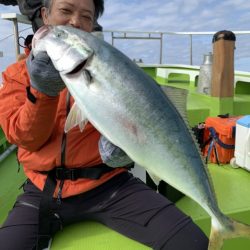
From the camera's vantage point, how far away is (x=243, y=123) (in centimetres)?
313

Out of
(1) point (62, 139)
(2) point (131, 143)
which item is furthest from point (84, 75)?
(1) point (62, 139)

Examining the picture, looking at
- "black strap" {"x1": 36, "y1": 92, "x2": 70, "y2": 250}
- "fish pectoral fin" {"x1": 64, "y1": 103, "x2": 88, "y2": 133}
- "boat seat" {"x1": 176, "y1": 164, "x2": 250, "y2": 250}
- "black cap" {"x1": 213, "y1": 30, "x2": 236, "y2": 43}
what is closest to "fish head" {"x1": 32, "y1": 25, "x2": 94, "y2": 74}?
"fish pectoral fin" {"x1": 64, "y1": 103, "x2": 88, "y2": 133}

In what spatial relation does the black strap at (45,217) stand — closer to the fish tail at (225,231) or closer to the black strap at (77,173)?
the black strap at (77,173)

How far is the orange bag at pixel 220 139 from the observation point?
3381 mm

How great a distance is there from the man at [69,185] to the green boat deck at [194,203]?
0.07 metres

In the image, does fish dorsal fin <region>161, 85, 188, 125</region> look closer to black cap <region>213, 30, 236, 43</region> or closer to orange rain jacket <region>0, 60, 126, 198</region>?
orange rain jacket <region>0, 60, 126, 198</region>

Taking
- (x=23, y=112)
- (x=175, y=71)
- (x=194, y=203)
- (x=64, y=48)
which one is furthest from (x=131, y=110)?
(x=175, y=71)

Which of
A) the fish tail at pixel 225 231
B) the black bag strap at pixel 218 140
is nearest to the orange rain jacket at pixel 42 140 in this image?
the fish tail at pixel 225 231

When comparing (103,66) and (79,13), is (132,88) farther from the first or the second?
(79,13)

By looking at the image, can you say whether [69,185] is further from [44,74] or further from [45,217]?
[44,74]

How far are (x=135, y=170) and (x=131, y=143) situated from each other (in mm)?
2002

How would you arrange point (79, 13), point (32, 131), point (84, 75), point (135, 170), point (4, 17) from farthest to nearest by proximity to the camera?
1. point (4, 17)
2. point (135, 170)
3. point (79, 13)
4. point (32, 131)
5. point (84, 75)

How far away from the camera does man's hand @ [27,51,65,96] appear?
1726mm

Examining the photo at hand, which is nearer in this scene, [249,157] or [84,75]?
[84,75]
